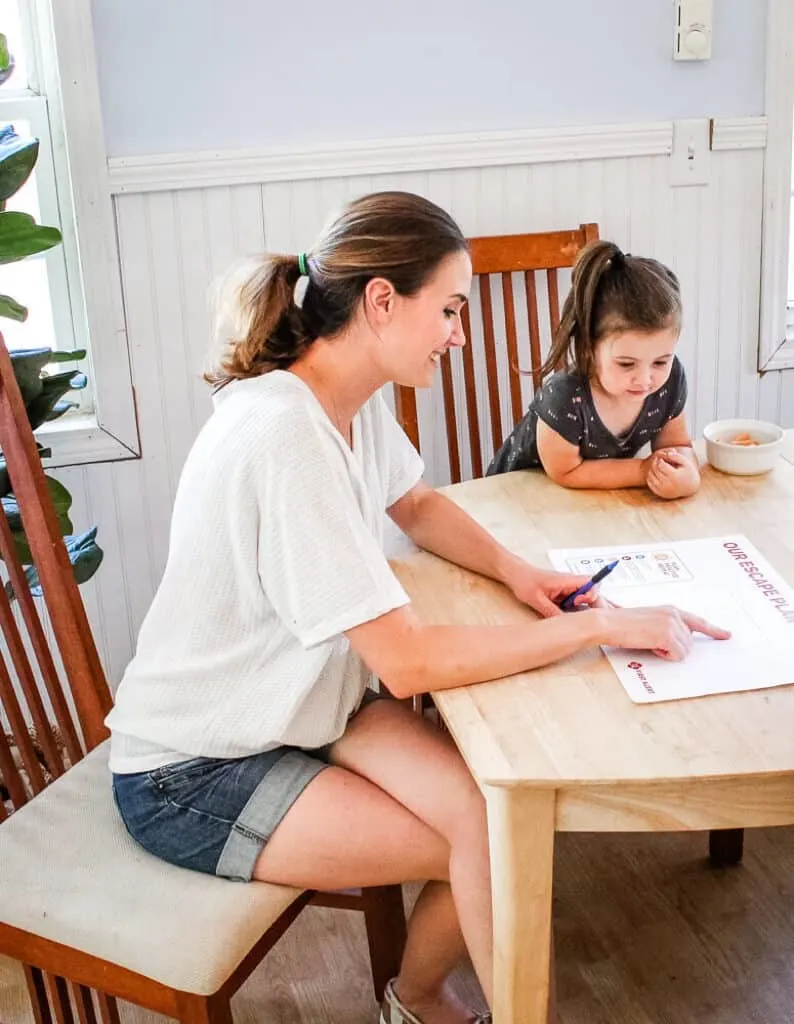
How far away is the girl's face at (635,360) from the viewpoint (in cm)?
179

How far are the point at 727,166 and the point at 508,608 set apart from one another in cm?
146

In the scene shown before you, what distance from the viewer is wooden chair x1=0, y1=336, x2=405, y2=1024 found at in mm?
1282

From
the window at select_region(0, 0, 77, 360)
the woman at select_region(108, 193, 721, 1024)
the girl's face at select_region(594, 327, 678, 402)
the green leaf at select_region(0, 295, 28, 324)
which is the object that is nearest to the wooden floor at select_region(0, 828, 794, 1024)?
the woman at select_region(108, 193, 721, 1024)

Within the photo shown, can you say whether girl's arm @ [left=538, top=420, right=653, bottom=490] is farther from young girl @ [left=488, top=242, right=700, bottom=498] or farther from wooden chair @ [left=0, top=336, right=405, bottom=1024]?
wooden chair @ [left=0, top=336, right=405, bottom=1024]

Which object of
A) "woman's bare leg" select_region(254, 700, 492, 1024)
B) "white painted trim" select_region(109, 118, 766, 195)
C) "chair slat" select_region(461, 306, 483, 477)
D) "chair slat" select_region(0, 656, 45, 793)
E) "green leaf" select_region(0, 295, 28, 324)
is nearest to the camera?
"woman's bare leg" select_region(254, 700, 492, 1024)

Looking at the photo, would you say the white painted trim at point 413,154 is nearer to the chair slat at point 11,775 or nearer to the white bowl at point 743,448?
the white bowl at point 743,448

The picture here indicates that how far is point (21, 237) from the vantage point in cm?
177

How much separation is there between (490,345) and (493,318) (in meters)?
0.13

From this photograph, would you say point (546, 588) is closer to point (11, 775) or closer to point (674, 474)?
point (674, 474)

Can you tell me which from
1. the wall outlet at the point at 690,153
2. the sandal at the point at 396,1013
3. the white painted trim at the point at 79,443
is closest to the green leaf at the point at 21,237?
the white painted trim at the point at 79,443

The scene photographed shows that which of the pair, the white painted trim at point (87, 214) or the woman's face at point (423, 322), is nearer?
the woman's face at point (423, 322)

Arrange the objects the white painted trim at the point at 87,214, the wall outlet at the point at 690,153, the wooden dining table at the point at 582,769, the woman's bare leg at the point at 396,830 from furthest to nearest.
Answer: the wall outlet at the point at 690,153
the white painted trim at the point at 87,214
the woman's bare leg at the point at 396,830
the wooden dining table at the point at 582,769

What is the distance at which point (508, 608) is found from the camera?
4.83 feet

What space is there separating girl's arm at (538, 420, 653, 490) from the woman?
36cm
